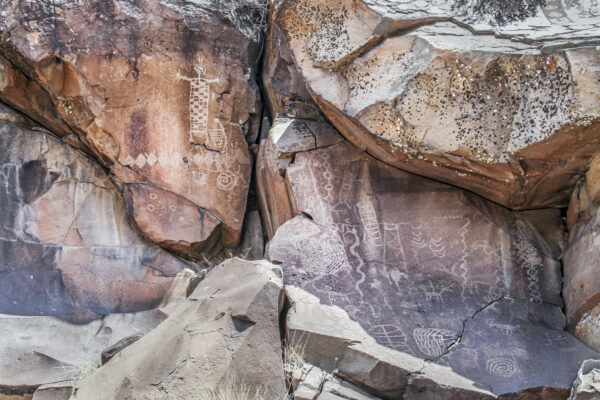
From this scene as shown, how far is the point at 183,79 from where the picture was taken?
260 inches

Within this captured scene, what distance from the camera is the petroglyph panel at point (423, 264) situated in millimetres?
5035

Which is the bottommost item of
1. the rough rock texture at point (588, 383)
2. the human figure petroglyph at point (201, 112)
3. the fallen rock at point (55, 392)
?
the fallen rock at point (55, 392)

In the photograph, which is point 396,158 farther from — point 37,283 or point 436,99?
point 37,283

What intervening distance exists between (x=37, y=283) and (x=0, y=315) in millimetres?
395

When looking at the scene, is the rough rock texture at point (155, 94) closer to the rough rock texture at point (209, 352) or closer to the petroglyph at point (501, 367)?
the rough rock texture at point (209, 352)

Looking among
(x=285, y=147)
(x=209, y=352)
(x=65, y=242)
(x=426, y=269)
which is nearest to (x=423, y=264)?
(x=426, y=269)

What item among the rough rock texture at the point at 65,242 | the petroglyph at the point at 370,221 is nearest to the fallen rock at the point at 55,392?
the rough rock texture at the point at 65,242

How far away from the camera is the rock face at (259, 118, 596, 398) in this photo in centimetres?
489

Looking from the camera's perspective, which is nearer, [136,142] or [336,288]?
[336,288]

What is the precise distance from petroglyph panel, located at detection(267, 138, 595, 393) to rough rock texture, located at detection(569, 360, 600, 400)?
741 millimetres

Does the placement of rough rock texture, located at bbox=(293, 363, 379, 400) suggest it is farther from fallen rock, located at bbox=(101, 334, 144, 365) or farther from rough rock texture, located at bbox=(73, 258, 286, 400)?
fallen rock, located at bbox=(101, 334, 144, 365)

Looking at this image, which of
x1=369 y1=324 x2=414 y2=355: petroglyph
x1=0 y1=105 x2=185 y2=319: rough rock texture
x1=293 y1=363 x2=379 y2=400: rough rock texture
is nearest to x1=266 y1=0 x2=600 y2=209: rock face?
x1=369 y1=324 x2=414 y2=355: petroglyph

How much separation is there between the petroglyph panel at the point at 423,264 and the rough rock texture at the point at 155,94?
3.05ft

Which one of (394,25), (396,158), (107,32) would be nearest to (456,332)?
(396,158)
